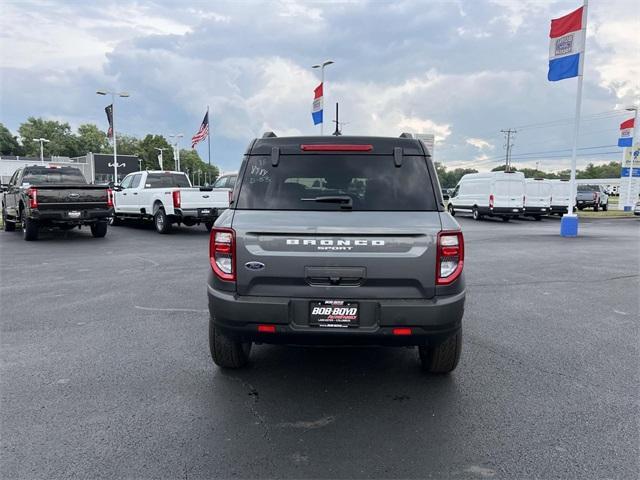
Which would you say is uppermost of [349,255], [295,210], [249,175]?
[249,175]

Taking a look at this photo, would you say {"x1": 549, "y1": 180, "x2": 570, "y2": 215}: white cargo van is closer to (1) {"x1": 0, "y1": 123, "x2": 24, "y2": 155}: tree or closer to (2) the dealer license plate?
(2) the dealer license plate

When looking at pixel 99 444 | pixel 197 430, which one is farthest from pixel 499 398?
pixel 99 444

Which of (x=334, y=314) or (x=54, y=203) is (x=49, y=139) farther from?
(x=334, y=314)

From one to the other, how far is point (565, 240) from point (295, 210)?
1376 cm

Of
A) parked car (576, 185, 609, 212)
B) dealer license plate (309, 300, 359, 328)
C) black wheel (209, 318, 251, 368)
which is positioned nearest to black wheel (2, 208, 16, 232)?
black wheel (209, 318, 251, 368)

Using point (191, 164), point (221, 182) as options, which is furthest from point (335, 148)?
point (191, 164)

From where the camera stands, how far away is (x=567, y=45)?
1556 centimetres

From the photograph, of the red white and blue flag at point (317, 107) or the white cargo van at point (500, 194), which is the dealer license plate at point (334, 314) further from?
the red white and blue flag at point (317, 107)

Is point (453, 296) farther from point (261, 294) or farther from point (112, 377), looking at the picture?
point (112, 377)

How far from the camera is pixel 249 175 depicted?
374 cm

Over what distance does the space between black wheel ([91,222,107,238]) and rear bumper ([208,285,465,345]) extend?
11936mm

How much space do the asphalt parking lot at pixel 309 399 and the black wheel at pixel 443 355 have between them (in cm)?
11

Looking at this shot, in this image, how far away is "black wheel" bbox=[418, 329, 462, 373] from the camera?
3.78 m

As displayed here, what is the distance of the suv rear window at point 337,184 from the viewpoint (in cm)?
356
